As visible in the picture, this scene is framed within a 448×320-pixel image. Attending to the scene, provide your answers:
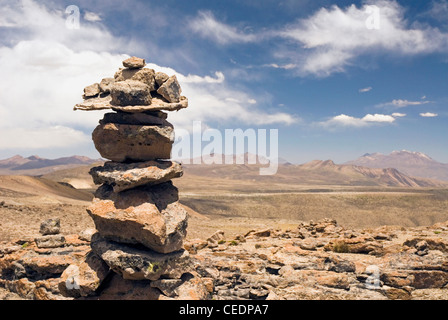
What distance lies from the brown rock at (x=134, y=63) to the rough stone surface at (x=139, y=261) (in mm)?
9237

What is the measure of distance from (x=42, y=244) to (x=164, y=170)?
13.0 meters

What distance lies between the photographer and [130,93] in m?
15.1

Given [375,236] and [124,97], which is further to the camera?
[375,236]

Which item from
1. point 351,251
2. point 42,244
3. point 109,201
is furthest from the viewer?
point 351,251

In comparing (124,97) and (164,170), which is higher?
(124,97)

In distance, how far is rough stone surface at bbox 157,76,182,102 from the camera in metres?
15.8

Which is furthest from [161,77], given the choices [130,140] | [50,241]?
[50,241]

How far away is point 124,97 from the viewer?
49.9 ft

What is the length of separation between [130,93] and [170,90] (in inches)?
80.3

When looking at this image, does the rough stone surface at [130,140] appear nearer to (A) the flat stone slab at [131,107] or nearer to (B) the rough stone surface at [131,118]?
(B) the rough stone surface at [131,118]

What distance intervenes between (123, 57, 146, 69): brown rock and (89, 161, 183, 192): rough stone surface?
5.12 metres
